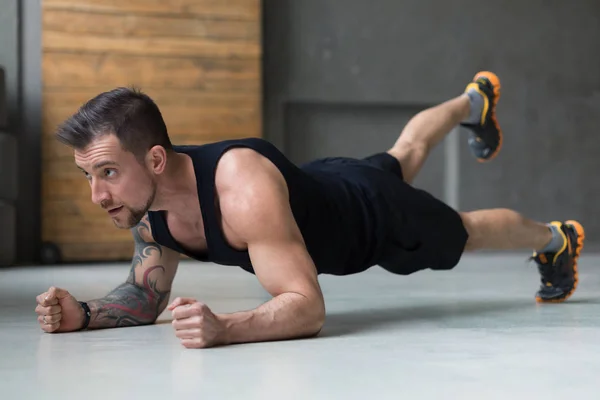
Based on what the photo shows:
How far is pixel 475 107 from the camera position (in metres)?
3.16

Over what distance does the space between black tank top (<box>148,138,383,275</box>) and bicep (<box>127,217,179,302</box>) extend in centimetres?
8

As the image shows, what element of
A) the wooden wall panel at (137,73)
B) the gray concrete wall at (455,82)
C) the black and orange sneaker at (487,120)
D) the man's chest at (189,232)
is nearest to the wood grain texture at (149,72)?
the wooden wall panel at (137,73)

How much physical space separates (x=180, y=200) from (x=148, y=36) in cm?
318

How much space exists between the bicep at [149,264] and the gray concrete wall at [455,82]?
10.7ft

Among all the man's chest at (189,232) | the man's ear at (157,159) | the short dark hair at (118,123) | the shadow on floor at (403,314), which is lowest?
the shadow on floor at (403,314)

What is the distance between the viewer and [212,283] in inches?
149

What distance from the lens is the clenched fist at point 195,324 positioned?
1.81 meters

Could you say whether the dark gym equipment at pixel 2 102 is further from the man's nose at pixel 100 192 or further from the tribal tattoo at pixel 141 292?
the man's nose at pixel 100 192

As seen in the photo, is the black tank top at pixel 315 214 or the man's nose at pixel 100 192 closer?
the man's nose at pixel 100 192

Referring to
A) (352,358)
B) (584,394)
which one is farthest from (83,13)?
(584,394)

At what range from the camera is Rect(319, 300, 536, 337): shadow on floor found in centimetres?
229

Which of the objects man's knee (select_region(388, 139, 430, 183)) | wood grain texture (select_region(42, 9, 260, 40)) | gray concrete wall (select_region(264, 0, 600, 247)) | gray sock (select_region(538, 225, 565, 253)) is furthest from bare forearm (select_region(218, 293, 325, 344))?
gray concrete wall (select_region(264, 0, 600, 247))

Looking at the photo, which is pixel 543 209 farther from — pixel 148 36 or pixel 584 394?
pixel 584 394

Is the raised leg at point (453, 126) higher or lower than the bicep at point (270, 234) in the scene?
higher
